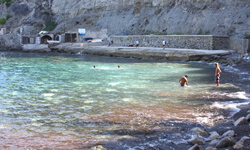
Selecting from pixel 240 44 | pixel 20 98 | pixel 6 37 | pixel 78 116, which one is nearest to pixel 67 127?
pixel 78 116

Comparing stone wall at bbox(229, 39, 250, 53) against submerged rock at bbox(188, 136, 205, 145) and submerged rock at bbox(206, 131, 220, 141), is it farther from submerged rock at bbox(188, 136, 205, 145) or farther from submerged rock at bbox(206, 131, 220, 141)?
submerged rock at bbox(188, 136, 205, 145)

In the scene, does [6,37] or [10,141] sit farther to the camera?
[6,37]

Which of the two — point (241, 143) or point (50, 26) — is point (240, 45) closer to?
point (241, 143)

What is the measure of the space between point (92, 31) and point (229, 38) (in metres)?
30.1

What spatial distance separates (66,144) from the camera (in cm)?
798

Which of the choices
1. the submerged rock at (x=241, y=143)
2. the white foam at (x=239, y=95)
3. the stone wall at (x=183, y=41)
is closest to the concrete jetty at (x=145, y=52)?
the stone wall at (x=183, y=41)

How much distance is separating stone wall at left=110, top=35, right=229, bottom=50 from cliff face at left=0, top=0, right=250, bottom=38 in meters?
2.62

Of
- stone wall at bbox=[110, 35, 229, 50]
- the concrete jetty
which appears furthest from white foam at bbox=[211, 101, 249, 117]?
stone wall at bbox=[110, 35, 229, 50]

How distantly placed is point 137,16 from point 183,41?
17.2m

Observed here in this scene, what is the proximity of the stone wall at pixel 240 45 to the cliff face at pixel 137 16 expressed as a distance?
1.31 metres

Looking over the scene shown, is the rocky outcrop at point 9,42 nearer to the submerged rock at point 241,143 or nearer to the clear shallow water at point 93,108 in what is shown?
the clear shallow water at point 93,108

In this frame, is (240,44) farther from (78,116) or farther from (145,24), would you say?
(78,116)

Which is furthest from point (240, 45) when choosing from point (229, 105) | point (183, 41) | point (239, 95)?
point (229, 105)

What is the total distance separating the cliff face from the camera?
37188mm
